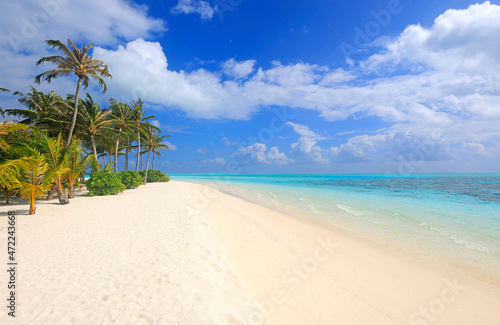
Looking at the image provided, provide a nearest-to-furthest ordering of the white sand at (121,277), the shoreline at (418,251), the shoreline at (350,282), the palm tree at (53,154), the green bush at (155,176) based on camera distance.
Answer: the white sand at (121,277) → the shoreline at (350,282) → the shoreline at (418,251) → the palm tree at (53,154) → the green bush at (155,176)

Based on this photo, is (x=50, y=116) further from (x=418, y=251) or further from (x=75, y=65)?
(x=418, y=251)

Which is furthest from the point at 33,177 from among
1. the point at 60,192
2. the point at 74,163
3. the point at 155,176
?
the point at 155,176

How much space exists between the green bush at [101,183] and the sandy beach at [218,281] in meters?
7.82

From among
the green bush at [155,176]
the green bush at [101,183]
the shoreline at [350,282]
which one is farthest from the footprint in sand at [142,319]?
the green bush at [155,176]

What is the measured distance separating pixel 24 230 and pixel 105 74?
14485 millimetres

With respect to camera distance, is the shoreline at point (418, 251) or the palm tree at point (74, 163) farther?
the palm tree at point (74, 163)

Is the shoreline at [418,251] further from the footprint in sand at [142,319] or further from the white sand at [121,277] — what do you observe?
the footprint in sand at [142,319]

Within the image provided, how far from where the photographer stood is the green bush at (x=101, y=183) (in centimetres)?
1445

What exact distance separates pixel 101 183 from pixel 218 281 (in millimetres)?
14884

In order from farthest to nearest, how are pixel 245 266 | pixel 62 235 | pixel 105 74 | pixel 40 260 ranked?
pixel 105 74
pixel 62 235
pixel 245 266
pixel 40 260

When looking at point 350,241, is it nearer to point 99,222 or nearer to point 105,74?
point 99,222

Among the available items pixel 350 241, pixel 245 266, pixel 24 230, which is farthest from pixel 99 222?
pixel 350 241

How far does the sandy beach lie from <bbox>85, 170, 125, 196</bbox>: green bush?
7825 mm

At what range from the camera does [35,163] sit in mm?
8078
